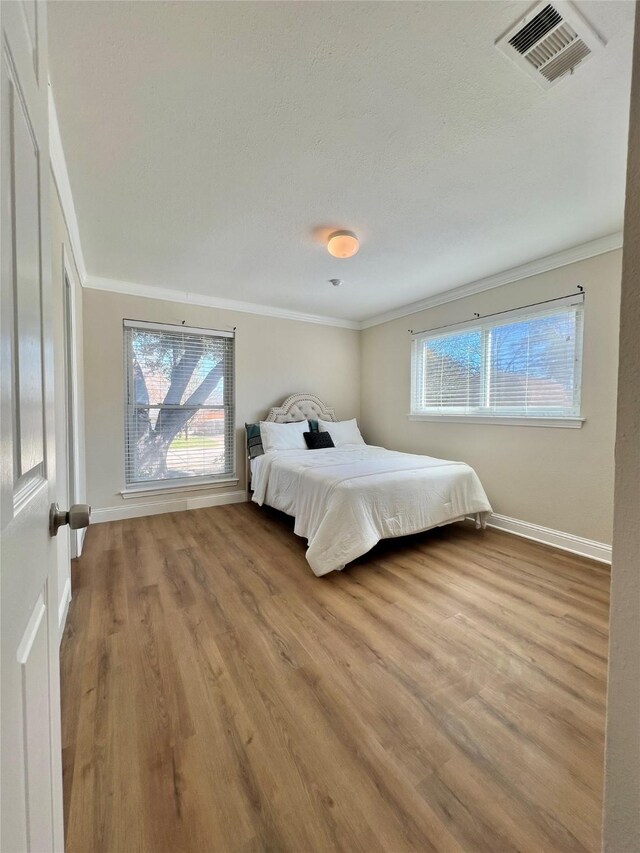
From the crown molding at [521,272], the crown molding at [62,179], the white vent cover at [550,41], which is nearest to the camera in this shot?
the white vent cover at [550,41]

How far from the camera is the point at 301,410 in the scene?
4539 mm

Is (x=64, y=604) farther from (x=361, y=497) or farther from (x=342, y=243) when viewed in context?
(x=342, y=243)

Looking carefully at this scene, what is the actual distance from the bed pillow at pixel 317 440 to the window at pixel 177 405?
0.94 m

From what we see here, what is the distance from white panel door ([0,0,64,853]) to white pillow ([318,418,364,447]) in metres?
3.72

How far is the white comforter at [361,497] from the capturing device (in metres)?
2.39

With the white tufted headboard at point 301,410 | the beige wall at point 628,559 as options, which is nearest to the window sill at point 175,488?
the white tufted headboard at point 301,410

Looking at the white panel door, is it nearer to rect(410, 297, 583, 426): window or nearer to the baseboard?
the baseboard

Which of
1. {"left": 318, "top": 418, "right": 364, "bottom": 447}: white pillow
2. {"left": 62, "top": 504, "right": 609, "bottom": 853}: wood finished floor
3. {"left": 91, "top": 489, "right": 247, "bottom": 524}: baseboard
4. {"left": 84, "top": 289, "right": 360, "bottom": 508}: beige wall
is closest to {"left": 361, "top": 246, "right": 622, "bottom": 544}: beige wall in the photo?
{"left": 62, "top": 504, "right": 609, "bottom": 853}: wood finished floor

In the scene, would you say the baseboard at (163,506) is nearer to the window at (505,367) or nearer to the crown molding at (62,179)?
the crown molding at (62,179)

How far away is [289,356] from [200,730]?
390 cm

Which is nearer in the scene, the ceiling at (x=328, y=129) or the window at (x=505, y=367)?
the ceiling at (x=328, y=129)

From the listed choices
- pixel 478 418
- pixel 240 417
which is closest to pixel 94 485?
pixel 240 417

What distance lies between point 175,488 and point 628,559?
402 cm

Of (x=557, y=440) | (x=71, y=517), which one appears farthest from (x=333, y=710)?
(x=557, y=440)
